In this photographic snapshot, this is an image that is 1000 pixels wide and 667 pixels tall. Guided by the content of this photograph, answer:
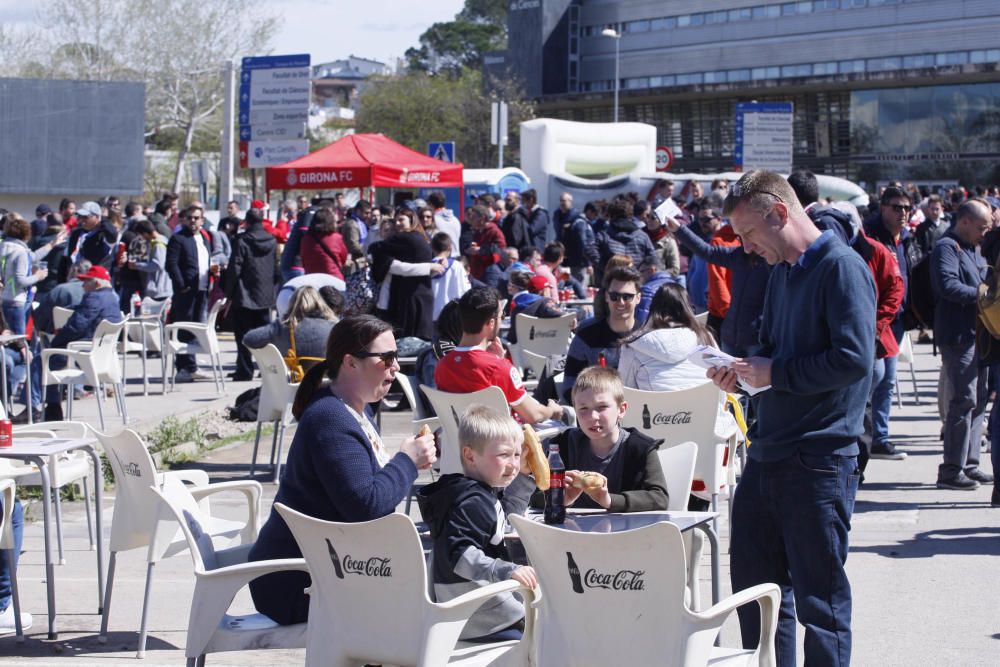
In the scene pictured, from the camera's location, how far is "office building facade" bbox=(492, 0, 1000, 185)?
183 feet

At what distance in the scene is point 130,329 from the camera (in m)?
14.4

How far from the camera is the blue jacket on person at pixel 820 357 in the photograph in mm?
4039

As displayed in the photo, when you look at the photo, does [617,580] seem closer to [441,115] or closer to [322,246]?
[322,246]

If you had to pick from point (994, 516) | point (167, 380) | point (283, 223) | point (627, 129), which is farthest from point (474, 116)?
point (994, 516)

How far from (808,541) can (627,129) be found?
3830 centimetres

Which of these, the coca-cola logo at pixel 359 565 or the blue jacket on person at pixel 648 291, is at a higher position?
the blue jacket on person at pixel 648 291

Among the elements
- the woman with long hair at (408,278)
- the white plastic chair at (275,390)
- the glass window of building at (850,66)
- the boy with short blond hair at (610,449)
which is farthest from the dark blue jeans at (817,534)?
the glass window of building at (850,66)

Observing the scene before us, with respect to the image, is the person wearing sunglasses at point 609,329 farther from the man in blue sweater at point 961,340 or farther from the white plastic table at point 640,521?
the white plastic table at point 640,521

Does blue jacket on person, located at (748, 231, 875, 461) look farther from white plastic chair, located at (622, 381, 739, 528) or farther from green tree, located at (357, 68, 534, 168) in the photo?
green tree, located at (357, 68, 534, 168)

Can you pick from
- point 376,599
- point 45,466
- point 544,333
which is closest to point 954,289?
point 544,333

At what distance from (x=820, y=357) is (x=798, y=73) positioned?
60596 mm

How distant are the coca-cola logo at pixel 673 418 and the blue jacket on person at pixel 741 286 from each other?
8.28ft

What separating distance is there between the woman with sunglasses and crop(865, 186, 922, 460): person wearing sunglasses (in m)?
5.45

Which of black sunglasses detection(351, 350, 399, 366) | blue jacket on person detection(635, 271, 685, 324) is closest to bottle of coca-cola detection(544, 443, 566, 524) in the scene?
black sunglasses detection(351, 350, 399, 366)
